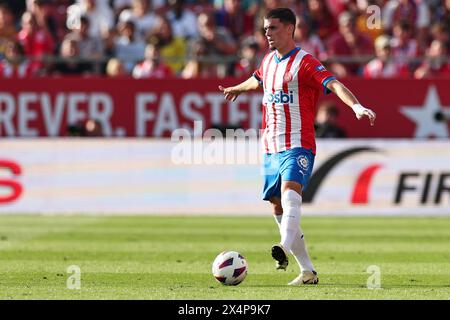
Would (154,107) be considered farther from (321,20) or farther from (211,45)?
(321,20)

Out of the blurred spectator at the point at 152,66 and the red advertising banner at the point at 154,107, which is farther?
the blurred spectator at the point at 152,66

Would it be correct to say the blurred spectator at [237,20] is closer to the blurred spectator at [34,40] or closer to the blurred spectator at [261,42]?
the blurred spectator at [261,42]

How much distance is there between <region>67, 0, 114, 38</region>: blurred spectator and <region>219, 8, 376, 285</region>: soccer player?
12281 millimetres

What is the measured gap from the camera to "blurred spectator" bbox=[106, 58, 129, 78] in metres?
21.6

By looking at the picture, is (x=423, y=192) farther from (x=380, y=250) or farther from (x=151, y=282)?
(x=151, y=282)

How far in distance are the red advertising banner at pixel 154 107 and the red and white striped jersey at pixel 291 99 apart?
10.7 meters

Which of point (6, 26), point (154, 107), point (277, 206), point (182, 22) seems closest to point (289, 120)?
point (277, 206)

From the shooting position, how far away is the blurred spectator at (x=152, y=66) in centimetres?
2156

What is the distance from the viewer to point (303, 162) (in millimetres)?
10359

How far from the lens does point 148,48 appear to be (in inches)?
A: 859

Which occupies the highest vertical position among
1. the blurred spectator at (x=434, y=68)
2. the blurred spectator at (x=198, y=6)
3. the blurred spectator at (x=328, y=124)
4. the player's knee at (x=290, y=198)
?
the blurred spectator at (x=198, y=6)

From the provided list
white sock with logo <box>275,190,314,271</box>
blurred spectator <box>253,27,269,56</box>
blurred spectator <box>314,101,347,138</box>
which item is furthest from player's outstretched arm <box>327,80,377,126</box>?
blurred spectator <box>253,27,269,56</box>

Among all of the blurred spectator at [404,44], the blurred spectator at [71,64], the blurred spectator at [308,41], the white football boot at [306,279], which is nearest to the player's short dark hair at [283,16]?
the white football boot at [306,279]

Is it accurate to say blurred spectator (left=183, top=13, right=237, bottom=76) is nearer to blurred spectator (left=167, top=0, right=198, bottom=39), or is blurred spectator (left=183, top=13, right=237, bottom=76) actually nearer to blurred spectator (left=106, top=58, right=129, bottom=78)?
blurred spectator (left=167, top=0, right=198, bottom=39)
